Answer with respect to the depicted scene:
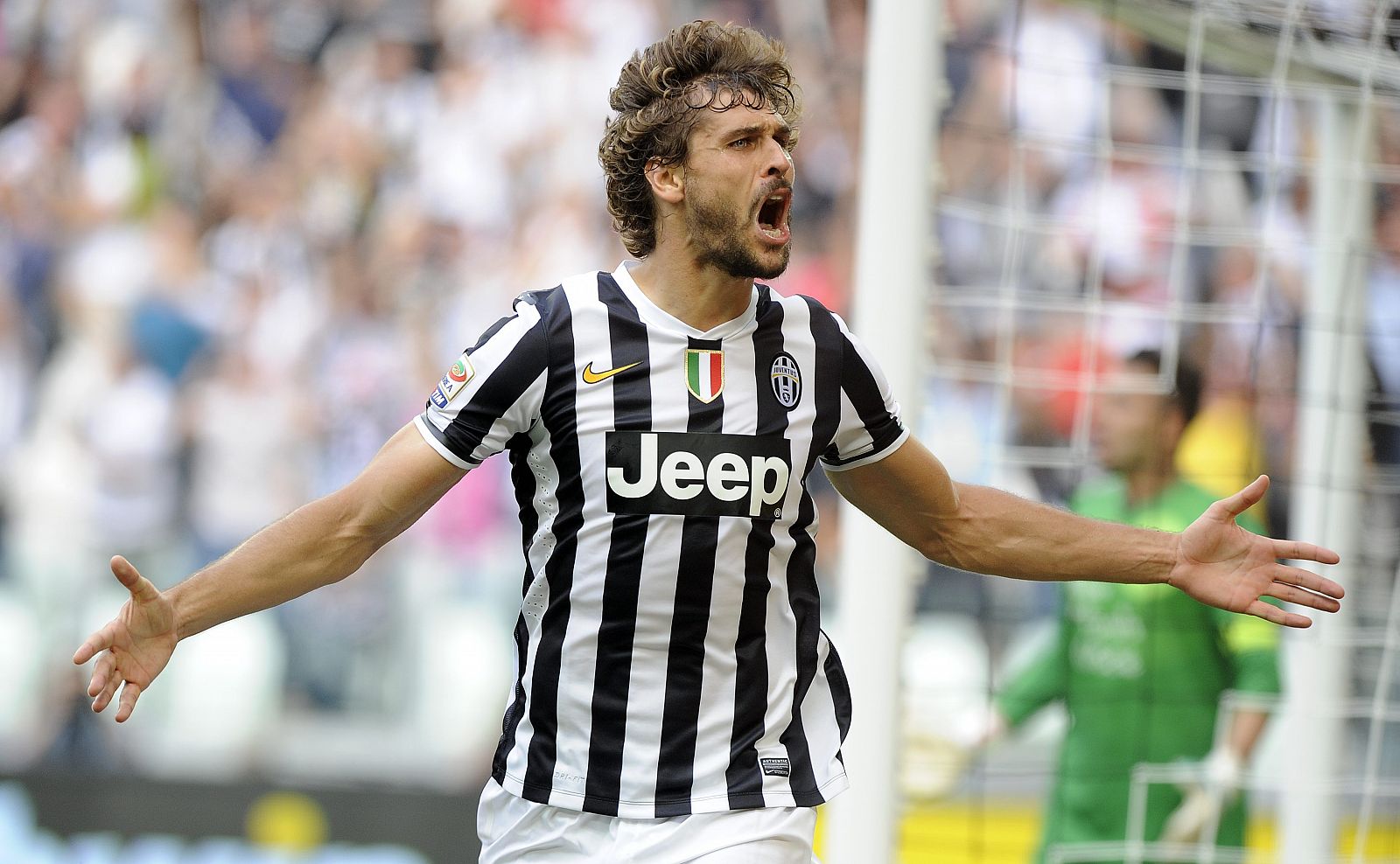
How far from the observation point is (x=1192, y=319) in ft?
16.9

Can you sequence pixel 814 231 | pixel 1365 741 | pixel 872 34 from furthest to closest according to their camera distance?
1. pixel 814 231
2. pixel 1365 741
3. pixel 872 34

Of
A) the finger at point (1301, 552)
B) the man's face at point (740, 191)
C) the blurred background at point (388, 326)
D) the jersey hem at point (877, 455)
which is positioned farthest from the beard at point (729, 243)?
the blurred background at point (388, 326)

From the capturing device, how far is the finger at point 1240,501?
9.15ft

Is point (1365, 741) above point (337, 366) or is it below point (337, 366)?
below

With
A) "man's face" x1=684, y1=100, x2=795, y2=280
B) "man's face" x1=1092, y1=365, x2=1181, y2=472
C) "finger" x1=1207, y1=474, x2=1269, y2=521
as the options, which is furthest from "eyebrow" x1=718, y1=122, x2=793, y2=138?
"man's face" x1=1092, y1=365, x2=1181, y2=472

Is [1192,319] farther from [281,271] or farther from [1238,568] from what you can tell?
[281,271]

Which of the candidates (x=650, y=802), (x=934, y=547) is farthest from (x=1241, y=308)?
(x=650, y=802)

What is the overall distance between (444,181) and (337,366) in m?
1.32

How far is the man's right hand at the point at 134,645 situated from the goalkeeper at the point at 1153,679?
350 centimetres

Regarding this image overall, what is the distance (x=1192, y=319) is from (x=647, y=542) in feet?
10.1

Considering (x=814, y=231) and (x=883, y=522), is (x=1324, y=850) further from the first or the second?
(x=814, y=231)

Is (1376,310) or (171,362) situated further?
(171,362)

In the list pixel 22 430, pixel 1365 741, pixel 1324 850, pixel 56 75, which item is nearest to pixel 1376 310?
pixel 1365 741

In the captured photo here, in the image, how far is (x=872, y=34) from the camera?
3871 millimetres
